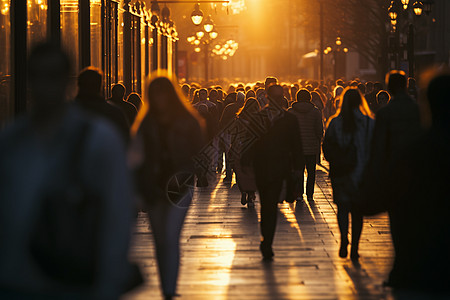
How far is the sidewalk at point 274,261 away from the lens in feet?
25.9

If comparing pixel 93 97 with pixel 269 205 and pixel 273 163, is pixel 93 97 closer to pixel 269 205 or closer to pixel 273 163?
pixel 273 163

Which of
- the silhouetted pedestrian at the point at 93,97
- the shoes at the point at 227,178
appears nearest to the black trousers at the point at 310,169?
the shoes at the point at 227,178

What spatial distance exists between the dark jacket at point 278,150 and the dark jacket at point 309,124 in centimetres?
505

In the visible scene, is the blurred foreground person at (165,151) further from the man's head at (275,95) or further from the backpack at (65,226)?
→ the backpack at (65,226)

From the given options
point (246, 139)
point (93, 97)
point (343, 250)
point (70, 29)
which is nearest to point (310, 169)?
point (246, 139)

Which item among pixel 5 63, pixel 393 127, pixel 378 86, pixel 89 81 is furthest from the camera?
pixel 378 86

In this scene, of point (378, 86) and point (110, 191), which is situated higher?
point (378, 86)

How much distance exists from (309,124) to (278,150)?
548cm

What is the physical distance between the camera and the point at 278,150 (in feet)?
31.4

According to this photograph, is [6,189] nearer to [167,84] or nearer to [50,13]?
[167,84]

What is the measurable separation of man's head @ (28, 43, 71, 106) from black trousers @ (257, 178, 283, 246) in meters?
6.06

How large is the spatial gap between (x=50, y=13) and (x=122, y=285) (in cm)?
1200

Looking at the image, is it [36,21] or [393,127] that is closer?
[393,127]

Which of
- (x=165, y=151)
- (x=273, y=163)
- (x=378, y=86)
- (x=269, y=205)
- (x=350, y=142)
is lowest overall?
(x=269, y=205)
